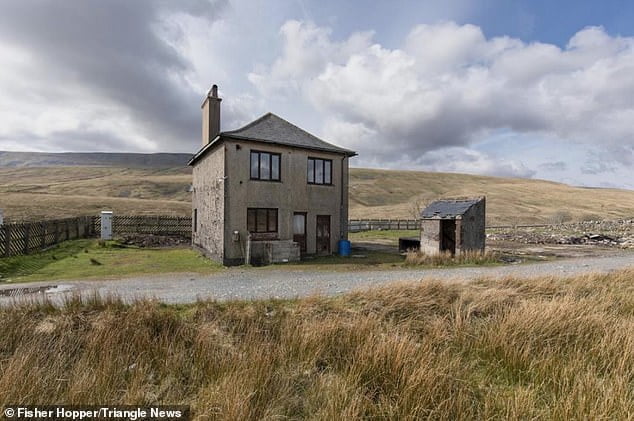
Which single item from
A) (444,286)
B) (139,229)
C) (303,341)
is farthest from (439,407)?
(139,229)

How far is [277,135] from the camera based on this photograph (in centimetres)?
1814

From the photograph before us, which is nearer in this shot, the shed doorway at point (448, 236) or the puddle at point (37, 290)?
the puddle at point (37, 290)

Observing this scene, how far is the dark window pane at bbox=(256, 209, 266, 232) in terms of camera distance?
56.4ft

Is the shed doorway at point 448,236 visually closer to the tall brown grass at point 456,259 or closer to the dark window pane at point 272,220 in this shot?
the tall brown grass at point 456,259

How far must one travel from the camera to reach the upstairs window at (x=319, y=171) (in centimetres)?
1902

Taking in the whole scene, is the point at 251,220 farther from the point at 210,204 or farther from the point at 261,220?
the point at 210,204

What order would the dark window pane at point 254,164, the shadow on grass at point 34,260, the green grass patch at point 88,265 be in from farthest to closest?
1. the dark window pane at point 254,164
2. the shadow on grass at point 34,260
3. the green grass patch at point 88,265

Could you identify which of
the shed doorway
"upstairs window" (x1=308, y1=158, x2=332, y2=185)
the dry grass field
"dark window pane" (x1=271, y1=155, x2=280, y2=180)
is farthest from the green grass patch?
the dry grass field

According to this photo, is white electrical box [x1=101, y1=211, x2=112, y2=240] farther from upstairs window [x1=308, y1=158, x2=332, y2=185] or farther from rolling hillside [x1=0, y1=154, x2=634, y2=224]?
rolling hillside [x1=0, y1=154, x2=634, y2=224]

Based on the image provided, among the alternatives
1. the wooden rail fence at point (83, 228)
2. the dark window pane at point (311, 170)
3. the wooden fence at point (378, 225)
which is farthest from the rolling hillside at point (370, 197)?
the dark window pane at point (311, 170)

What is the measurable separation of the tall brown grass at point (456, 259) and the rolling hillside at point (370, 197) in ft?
143

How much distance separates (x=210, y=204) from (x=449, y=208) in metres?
13.6

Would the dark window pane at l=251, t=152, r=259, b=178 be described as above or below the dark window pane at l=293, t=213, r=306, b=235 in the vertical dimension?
above

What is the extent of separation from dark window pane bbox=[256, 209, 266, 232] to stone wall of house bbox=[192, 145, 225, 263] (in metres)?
1.82
